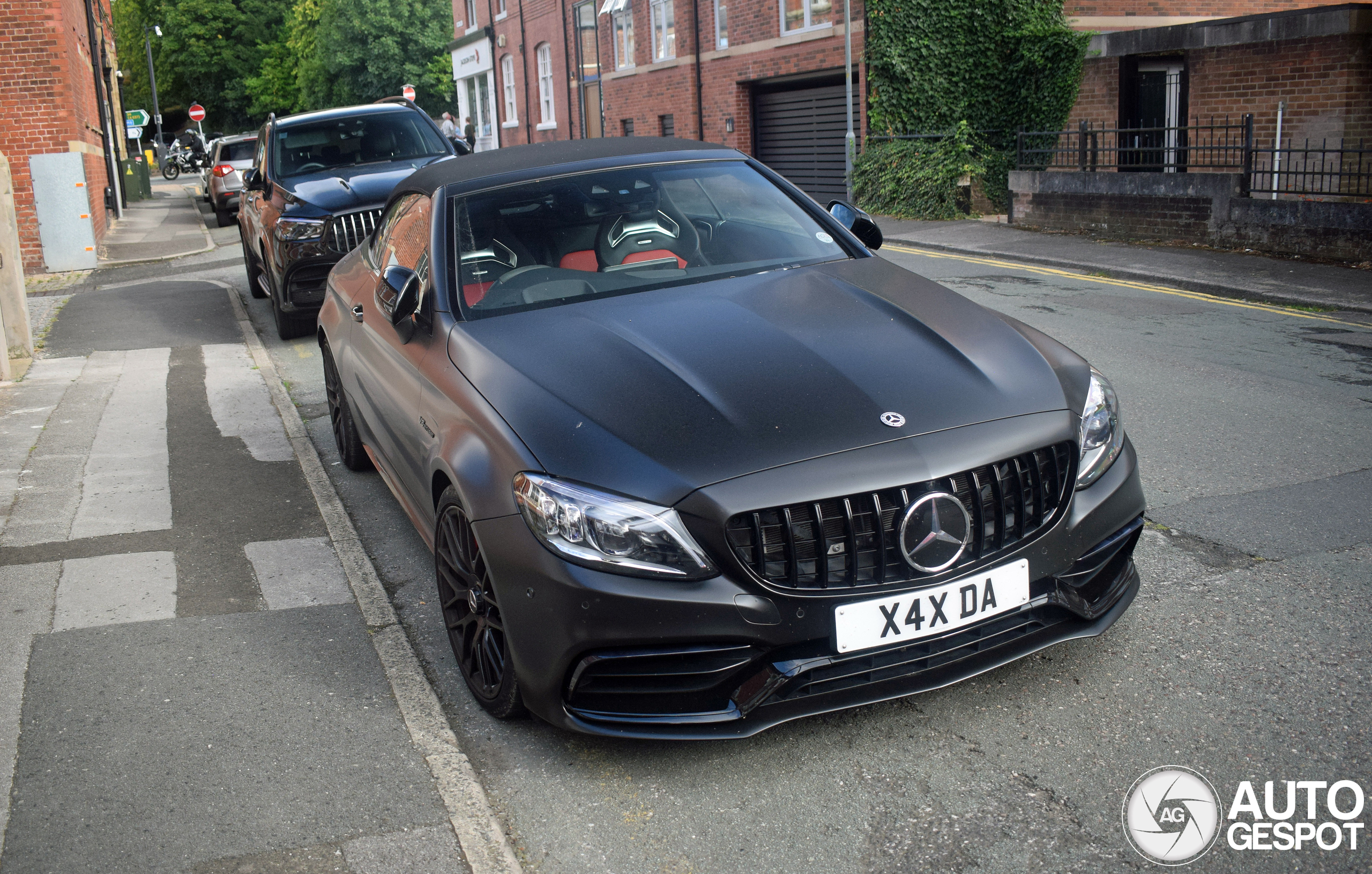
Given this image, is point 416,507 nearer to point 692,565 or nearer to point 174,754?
point 174,754

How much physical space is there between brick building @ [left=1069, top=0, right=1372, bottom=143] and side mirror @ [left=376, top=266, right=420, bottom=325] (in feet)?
43.6

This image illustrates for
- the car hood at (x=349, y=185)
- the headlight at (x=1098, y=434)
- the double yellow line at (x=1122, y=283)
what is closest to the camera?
the headlight at (x=1098, y=434)

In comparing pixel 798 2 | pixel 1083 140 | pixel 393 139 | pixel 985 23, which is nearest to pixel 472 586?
pixel 393 139

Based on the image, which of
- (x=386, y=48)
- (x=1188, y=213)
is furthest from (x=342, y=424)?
(x=386, y=48)

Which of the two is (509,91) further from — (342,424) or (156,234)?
(342,424)

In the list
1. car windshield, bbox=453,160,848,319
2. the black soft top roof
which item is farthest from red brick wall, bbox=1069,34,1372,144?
car windshield, bbox=453,160,848,319

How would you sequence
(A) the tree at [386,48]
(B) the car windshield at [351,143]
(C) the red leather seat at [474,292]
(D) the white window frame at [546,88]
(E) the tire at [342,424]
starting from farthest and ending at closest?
(A) the tree at [386,48] → (D) the white window frame at [546,88] → (B) the car windshield at [351,143] → (E) the tire at [342,424] → (C) the red leather seat at [474,292]

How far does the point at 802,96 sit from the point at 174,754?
23.0 metres

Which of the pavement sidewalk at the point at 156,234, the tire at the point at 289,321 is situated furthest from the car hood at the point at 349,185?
the pavement sidewalk at the point at 156,234

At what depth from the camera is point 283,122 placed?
459 inches

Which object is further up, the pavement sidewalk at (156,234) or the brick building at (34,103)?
the brick building at (34,103)

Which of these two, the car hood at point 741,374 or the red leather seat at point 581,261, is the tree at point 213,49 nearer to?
the red leather seat at point 581,261

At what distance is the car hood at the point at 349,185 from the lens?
32.5 feet
